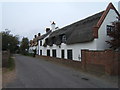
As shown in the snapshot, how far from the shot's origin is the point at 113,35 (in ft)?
61.0

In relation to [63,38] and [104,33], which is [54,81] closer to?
[104,33]

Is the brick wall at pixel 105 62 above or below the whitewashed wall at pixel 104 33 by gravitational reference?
below

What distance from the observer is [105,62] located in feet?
49.5

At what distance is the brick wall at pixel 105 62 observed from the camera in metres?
14.8

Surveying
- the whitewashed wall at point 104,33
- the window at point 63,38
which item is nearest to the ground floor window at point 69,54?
the window at point 63,38

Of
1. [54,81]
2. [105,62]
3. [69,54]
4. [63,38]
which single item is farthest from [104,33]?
[54,81]

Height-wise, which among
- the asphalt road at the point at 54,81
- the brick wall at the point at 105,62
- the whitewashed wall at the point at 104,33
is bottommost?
the asphalt road at the point at 54,81

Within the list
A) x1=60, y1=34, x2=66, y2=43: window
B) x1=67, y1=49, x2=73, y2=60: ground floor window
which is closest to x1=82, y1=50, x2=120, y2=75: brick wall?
x1=67, y1=49, x2=73, y2=60: ground floor window

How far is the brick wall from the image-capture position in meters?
14.8

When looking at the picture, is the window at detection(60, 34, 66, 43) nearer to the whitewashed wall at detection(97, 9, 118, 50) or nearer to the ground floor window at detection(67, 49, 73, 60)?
the ground floor window at detection(67, 49, 73, 60)

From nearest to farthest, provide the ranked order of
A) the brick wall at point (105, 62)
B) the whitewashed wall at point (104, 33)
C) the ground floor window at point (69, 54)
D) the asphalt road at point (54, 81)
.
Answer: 1. the asphalt road at point (54, 81)
2. the brick wall at point (105, 62)
3. the whitewashed wall at point (104, 33)
4. the ground floor window at point (69, 54)

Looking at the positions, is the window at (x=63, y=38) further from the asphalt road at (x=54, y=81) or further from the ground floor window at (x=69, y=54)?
the asphalt road at (x=54, y=81)

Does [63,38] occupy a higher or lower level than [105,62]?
higher

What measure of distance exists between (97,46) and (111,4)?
6267 millimetres
